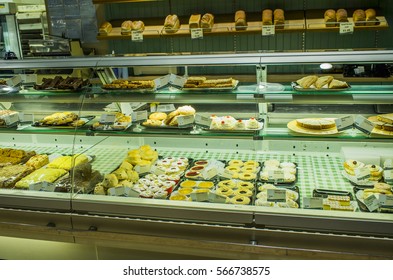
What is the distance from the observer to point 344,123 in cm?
300

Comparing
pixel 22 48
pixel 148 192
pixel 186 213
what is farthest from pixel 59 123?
pixel 22 48

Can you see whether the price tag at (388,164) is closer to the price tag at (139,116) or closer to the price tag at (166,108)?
the price tag at (166,108)

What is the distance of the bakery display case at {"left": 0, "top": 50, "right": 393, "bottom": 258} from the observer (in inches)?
106

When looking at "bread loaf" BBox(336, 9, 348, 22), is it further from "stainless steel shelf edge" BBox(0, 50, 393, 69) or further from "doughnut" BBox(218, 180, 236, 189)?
"doughnut" BBox(218, 180, 236, 189)

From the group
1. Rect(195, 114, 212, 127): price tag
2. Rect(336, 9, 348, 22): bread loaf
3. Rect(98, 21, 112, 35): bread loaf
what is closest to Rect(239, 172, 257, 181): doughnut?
Rect(195, 114, 212, 127): price tag

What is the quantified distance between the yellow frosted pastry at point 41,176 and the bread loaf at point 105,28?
3.12m

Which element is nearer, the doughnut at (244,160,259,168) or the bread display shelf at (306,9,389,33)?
the doughnut at (244,160,259,168)

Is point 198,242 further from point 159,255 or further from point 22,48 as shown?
point 22,48

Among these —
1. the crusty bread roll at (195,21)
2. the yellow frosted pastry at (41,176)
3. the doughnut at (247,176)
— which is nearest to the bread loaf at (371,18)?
the crusty bread roll at (195,21)

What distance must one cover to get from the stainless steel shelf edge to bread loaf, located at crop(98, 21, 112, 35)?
283 cm

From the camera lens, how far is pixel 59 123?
339cm

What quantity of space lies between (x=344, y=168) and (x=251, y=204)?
91 cm

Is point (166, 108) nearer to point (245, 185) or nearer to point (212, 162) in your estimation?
point (212, 162)

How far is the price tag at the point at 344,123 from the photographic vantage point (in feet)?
9.75
